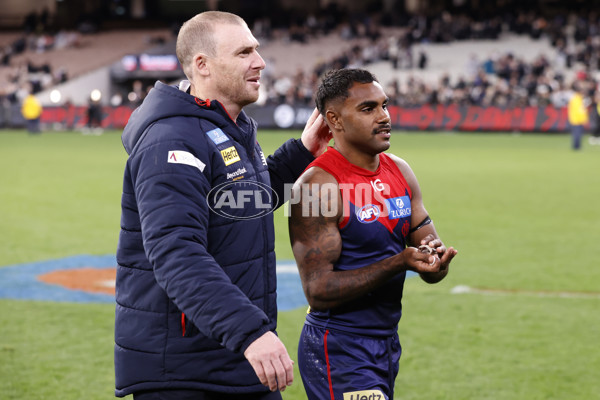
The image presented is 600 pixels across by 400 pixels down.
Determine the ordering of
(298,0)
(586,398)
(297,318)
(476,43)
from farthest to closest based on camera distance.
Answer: (298,0) → (476,43) → (297,318) → (586,398)

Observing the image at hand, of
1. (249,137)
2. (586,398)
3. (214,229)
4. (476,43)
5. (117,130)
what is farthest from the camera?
(476,43)

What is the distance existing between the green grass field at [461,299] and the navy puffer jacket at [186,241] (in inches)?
108

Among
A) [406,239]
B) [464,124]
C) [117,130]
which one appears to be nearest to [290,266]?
[406,239]

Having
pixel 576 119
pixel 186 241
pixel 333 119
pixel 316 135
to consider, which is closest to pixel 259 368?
pixel 186 241

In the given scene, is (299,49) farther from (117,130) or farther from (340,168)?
(340,168)

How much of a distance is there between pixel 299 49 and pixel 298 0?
9840 millimetres

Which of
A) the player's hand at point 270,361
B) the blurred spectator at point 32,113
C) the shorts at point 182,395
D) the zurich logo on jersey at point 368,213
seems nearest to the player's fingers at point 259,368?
the player's hand at point 270,361

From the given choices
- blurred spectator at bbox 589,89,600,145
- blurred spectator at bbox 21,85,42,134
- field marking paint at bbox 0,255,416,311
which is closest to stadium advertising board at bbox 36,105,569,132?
blurred spectator at bbox 589,89,600,145

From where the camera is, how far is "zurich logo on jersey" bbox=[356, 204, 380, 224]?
365 centimetres

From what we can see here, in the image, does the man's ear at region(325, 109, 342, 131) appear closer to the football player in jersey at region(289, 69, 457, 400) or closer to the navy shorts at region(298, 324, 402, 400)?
the football player in jersey at region(289, 69, 457, 400)

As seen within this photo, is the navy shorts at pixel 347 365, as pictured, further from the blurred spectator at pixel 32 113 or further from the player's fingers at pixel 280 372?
the blurred spectator at pixel 32 113

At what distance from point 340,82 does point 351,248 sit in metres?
0.75

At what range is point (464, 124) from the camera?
1417 inches

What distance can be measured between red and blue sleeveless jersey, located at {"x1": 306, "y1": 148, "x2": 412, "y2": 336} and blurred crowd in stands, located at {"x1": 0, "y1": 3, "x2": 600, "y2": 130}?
2985 centimetres
